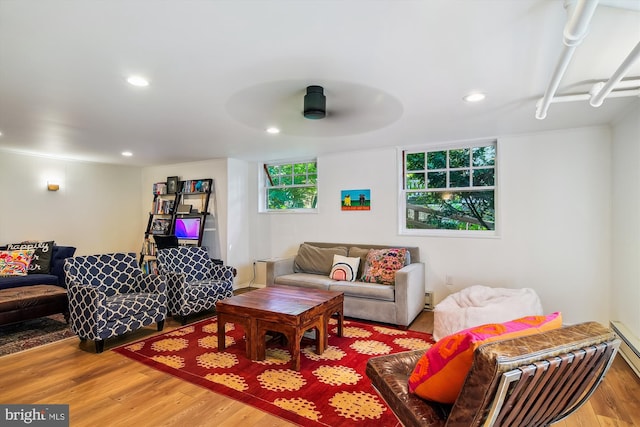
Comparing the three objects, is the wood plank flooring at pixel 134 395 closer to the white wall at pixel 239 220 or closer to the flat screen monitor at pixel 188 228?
the white wall at pixel 239 220

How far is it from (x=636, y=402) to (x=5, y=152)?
766 centimetres

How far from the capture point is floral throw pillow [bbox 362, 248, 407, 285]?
13.0ft

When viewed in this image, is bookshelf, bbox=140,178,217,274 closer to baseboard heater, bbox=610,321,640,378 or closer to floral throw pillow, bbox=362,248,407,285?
floral throw pillow, bbox=362,248,407,285

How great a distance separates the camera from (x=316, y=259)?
465 cm

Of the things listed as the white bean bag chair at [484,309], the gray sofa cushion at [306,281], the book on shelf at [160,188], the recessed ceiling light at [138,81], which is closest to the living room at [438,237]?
the book on shelf at [160,188]

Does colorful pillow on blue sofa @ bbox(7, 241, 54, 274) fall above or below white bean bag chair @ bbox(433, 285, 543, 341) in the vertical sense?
above

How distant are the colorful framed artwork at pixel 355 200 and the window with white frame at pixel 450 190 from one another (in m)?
0.50

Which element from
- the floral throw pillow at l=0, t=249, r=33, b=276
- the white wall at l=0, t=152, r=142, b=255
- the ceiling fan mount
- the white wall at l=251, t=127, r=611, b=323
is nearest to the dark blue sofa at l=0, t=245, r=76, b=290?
the floral throw pillow at l=0, t=249, r=33, b=276

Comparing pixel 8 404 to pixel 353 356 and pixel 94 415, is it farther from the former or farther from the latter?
pixel 353 356

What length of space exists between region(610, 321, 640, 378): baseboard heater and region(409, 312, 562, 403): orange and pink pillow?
2044mm

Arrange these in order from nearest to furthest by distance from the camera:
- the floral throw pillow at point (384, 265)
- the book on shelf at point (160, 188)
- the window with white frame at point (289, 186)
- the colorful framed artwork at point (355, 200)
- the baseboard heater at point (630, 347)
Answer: the baseboard heater at point (630, 347)
the floral throw pillow at point (384, 265)
the colorful framed artwork at point (355, 200)
the window with white frame at point (289, 186)
the book on shelf at point (160, 188)

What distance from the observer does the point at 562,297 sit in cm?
363

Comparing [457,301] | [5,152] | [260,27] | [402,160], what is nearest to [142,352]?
[260,27]

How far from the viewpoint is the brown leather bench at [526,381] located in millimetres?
1003
